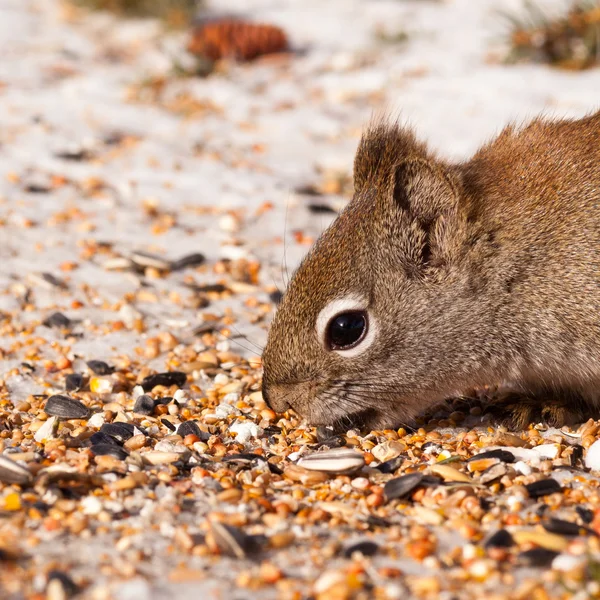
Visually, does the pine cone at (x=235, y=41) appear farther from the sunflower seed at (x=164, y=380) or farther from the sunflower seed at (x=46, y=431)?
the sunflower seed at (x=46, y=431)

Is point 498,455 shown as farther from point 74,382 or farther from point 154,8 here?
point 154,8

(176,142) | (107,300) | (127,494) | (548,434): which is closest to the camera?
(127,494)

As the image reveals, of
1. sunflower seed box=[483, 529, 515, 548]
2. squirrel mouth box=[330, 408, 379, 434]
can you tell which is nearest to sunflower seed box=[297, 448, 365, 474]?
squirrel mouth box=[330, 408, 379, 434]

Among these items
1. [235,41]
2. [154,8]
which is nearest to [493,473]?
[235,41]

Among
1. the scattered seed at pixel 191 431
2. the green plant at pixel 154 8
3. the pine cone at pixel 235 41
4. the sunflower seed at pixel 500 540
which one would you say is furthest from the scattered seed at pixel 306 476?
the green plant at pixel 154 8

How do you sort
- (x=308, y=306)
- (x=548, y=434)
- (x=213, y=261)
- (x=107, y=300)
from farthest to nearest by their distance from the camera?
(x=213, y=261), (x=107, y=300), (x=548, y=434), (x=308, y=306)

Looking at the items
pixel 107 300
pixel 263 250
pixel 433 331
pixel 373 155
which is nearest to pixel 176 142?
pixel 263 250

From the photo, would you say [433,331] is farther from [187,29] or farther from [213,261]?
[187,29]
